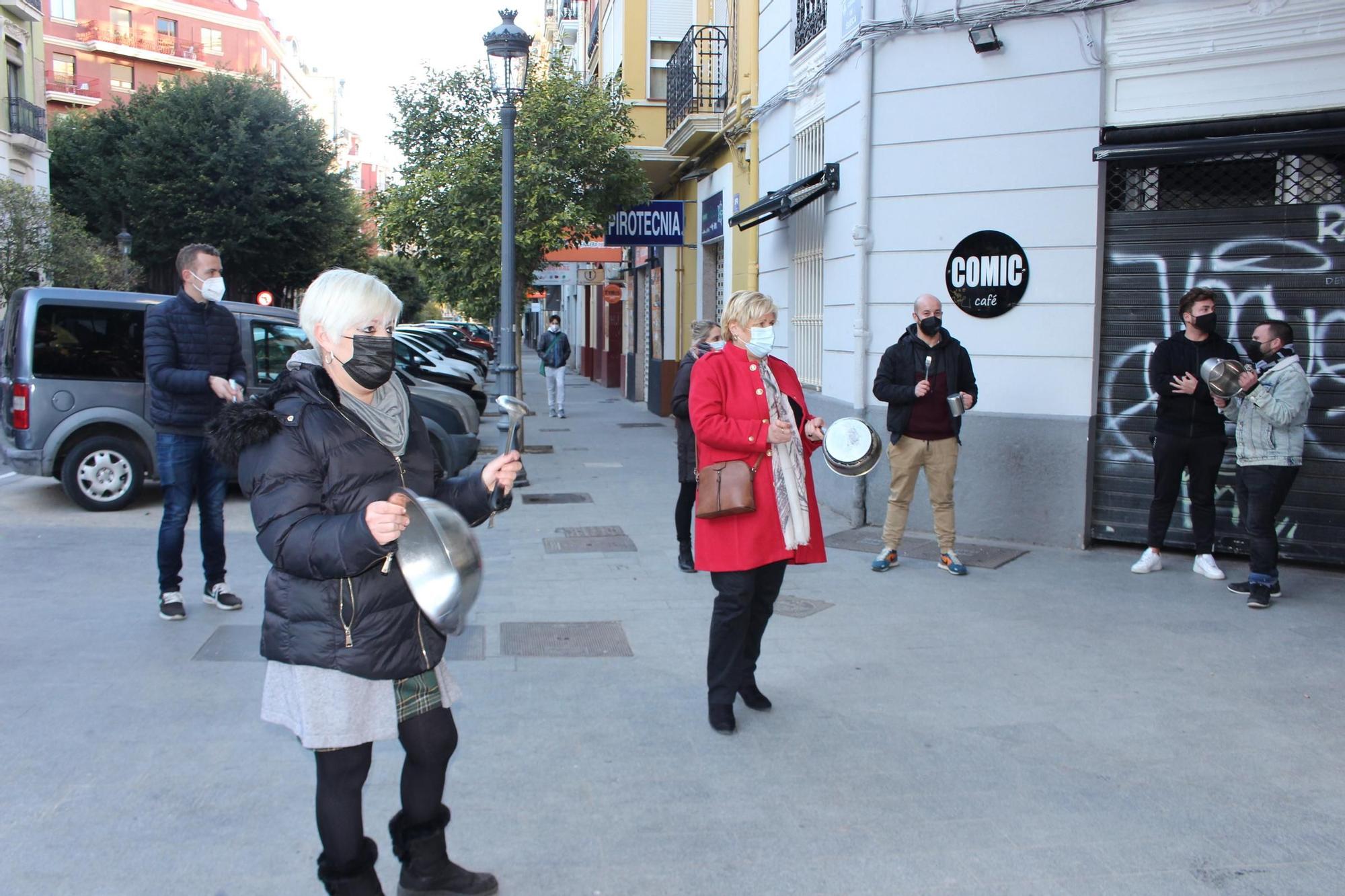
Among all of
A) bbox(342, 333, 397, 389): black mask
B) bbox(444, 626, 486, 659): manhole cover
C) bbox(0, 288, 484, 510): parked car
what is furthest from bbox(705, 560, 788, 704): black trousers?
bbox(0, 288, 484, 510): parked car

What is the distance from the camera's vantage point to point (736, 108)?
47.4 feet

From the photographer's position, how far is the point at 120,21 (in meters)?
61.9

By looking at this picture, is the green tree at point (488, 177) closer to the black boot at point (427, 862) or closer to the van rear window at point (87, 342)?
the van rear window at point (87, 342)


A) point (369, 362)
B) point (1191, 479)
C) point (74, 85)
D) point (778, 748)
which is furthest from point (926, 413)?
point (74, 85)

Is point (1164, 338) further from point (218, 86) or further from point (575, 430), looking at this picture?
point (218, 86)

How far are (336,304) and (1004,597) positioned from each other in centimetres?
539

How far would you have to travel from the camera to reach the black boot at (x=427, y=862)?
317 centimetres

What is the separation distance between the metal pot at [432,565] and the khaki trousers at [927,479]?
550 cm

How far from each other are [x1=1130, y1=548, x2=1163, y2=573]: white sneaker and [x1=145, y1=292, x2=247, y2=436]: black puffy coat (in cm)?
580

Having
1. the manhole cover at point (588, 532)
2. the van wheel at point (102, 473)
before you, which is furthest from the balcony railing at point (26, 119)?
the manhole cover at point (588, 532)

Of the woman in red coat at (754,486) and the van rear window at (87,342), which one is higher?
the van rear window at (87,342)

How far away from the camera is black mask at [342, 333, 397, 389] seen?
285 centimetres

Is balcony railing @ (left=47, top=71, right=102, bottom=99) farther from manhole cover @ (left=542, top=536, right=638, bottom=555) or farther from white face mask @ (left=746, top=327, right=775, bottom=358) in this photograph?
white face mask @ (left=746, top=327, right=775, bottom=358)

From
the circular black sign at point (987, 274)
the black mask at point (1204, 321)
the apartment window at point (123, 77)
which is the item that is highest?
the apartment window at point (123, 77)
